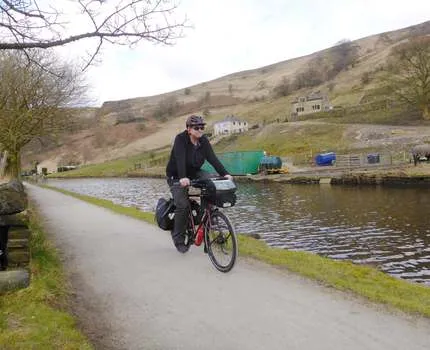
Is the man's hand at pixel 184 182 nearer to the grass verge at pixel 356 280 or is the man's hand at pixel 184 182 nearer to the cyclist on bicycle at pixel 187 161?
the cyclist on bicycle at pixel 187 161

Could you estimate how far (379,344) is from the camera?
4.57 meters

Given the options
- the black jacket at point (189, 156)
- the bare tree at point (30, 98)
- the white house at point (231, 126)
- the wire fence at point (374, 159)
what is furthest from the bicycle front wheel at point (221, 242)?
the white house at point (231, 126)

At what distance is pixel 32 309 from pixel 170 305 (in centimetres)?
167

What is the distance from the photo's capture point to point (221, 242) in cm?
751

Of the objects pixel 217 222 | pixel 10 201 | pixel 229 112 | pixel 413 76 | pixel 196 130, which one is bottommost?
pixel 217 222

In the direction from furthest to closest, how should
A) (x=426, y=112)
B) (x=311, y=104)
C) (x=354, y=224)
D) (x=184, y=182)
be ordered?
(x=311, y=104) → (x=426, y=112) → (x=354, y=224) → (x=184, y=182)

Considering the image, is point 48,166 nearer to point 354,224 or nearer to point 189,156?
point 354,224

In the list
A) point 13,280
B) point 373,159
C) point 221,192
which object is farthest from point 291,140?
point 13,280

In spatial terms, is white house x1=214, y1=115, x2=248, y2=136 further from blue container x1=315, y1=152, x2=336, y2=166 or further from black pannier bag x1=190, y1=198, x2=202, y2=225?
black pannier bag x1=190, y1=198, x2=202, y2=225

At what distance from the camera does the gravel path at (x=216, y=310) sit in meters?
4.77

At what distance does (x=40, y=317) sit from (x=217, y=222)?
3059 mm

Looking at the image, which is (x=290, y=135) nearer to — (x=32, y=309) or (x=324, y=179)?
(x=324, y=179)

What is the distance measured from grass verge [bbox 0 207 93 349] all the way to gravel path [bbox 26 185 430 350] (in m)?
0.23

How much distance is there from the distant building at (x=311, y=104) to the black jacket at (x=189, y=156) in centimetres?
10486
